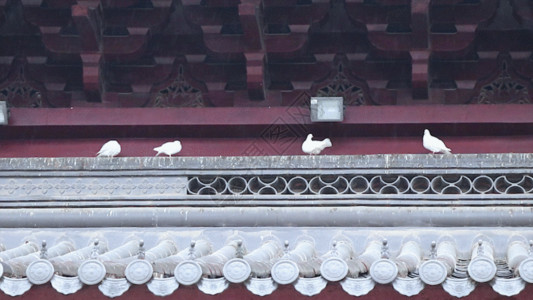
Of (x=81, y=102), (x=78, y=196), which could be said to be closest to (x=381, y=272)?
(x=78, y=196)

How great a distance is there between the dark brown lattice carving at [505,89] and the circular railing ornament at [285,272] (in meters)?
2.57

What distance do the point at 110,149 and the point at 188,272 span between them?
1998 mm

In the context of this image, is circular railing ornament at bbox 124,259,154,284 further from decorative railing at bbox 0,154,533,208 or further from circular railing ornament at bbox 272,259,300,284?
decorative railing at bbox 0,154,533,208

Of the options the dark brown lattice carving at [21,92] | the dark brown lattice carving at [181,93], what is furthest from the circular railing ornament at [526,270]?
the dark brown lattice carving at [21,92]

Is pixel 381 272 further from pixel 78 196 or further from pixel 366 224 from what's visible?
pixel 78 196

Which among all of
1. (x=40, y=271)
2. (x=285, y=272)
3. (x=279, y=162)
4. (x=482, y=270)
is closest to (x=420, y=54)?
(x=279, y=162)

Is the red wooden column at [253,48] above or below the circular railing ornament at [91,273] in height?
above

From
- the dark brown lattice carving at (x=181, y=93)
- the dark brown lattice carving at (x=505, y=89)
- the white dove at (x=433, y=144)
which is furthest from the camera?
the dark brown lattice carving at (x=181, y=93)

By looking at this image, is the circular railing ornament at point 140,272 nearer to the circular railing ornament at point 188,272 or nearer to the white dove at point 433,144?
the circular railing ornament at point 188,272

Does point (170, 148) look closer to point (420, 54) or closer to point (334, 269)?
point (420, 54)

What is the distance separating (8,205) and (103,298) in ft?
5.63

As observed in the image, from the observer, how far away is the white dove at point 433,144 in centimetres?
717

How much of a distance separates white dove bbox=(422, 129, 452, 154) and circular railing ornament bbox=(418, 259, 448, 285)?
1763mm

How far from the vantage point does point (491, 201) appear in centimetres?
694
